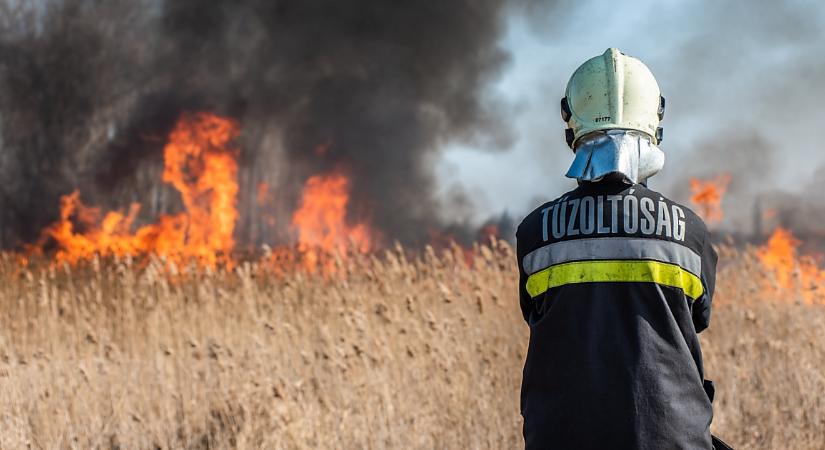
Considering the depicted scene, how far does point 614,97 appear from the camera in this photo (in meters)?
1.95

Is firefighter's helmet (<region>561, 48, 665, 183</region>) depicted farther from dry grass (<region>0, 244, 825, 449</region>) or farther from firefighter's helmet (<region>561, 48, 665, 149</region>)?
dry grass (<region>0, 244, 825, 449</region>)

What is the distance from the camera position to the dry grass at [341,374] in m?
4.12

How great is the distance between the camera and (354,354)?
4.86 metres

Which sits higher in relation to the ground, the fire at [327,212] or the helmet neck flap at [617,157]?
the fire at [327,212]

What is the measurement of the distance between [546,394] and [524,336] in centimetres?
366

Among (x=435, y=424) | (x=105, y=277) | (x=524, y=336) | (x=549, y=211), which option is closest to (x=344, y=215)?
(x=105, y=277)

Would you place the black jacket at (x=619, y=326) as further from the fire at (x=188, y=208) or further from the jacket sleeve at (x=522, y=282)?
the fire at (x=188, y=208)

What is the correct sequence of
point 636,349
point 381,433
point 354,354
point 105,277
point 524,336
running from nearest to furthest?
point 636,349 → point 381,433 → point 354,354 → point 524,336 → point 105,277

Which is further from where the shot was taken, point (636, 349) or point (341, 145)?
point (341, 145)

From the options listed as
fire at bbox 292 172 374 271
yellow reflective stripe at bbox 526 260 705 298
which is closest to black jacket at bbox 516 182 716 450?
yellow reflective stripe at bbox 526 260 705 298

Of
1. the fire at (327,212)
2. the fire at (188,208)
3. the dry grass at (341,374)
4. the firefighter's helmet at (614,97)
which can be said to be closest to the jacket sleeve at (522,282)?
the firefighter's helmet at (614,97)

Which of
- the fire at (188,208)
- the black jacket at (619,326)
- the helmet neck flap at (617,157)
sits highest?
the fire at (188,208)

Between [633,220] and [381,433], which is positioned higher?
[633,220]

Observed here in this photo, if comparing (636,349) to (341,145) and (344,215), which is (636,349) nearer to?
(344,215)
